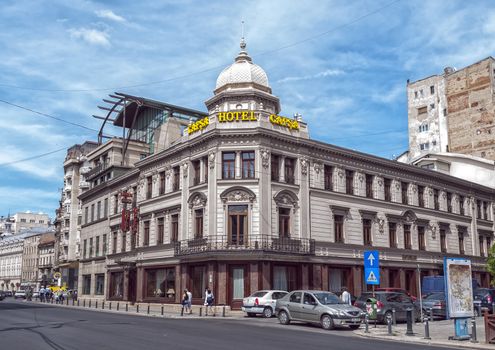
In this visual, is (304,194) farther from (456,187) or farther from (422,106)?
(422,106)

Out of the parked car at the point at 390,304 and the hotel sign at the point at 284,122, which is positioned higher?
the hotel sign at the point at 284,122

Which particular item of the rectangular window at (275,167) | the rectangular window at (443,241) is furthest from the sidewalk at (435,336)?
the rectangular window at (443,241)

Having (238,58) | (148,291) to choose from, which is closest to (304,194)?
(238,58)

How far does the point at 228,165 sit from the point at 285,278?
28.9ft

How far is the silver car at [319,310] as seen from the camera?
24.3 m

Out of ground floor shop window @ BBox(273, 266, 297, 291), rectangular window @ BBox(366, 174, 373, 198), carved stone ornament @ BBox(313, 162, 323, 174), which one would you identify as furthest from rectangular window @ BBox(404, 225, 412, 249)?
ground floor shop window @ BBox(273, 266, 297, 291)

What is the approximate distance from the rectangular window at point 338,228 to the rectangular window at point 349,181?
2.45m

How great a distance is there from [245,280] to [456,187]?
1084 inches

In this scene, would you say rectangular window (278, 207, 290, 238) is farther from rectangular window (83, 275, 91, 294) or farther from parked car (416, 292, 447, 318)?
rectangular window (83, 275, 91, 294)

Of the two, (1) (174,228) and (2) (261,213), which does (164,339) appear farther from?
(1) (174,228)

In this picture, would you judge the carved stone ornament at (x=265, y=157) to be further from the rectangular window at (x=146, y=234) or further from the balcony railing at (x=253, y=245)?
the rectangular window at (x=146, y=234)

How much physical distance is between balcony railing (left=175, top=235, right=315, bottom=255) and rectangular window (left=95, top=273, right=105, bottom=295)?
1988 centimetres

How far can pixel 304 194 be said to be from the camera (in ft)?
129

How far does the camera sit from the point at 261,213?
3656 cm
